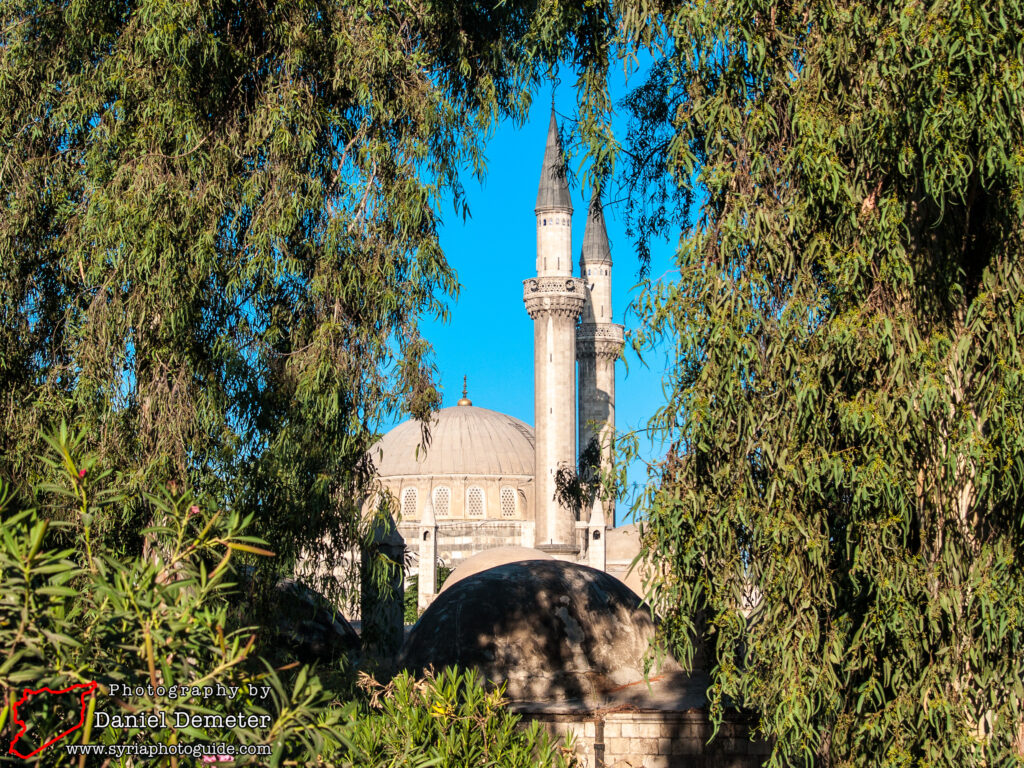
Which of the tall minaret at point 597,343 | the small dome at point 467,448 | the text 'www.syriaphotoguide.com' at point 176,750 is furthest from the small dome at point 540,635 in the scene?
the small dome at point 467,448

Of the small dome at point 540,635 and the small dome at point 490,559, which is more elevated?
the small dome at point 490,559

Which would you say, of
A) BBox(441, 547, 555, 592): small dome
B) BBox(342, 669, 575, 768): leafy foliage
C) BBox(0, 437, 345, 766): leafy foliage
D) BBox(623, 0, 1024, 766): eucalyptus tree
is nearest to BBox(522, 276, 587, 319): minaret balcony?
BBox(441, 547, 555, 592): small dome

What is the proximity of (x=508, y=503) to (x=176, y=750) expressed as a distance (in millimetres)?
57786

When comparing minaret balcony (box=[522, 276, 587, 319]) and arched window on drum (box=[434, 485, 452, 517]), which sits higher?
minaret balcony (box=[522, 276, 587, 319])

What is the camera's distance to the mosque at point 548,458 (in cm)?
4400

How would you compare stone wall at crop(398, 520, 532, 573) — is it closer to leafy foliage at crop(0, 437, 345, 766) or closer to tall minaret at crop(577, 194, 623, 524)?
tall minaret at crop(577, 194, 623, 524)

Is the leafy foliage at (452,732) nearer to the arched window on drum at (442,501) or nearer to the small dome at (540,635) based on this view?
the small dome at (540,635)

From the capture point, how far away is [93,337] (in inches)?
343

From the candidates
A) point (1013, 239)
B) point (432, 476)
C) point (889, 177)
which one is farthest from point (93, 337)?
point (432, 476)

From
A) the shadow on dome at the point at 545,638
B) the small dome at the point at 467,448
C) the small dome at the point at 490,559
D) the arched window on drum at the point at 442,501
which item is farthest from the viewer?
the small dome at the point at 467,448

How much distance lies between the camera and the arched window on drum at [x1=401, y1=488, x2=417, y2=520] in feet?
198

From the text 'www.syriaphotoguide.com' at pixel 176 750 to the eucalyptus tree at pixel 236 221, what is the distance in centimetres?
505

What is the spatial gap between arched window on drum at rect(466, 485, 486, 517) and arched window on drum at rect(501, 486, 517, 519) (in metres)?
1.24

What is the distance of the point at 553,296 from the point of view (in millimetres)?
43656
